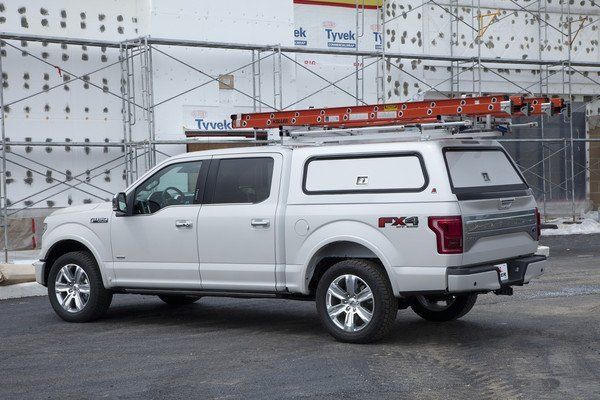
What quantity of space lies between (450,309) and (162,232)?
3.18 metres

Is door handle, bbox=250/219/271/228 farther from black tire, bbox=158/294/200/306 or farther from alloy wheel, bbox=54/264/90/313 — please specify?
black tire, bbox=158/294/200/306

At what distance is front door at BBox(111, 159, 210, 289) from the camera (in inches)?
411

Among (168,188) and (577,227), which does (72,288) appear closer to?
(168,188)

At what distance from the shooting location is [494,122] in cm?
977

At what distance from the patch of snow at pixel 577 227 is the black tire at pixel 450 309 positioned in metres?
13.6

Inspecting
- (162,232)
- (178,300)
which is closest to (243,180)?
(162,232)

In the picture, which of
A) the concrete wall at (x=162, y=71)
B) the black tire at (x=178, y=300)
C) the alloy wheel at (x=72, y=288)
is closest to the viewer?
the alloy wheel at (x=72, y=288)

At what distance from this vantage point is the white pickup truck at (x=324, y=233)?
29.5ft

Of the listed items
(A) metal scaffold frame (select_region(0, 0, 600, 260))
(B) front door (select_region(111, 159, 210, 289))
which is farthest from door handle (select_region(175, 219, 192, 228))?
(A) metal scaffold frame (select_region(0, 0, 600, 260))

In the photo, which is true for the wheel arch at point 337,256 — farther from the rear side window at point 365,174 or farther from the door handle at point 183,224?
the door handle at point 183,224

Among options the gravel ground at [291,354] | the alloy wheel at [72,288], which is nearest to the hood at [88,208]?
the alloy wheel at [72,288]

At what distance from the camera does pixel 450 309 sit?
417 inches

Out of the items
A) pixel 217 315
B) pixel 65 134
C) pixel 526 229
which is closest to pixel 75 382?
pixel 217 315

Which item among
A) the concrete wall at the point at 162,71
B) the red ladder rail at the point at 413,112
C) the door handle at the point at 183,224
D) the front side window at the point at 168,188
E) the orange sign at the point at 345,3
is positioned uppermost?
the orange sign at the point at 345,3
